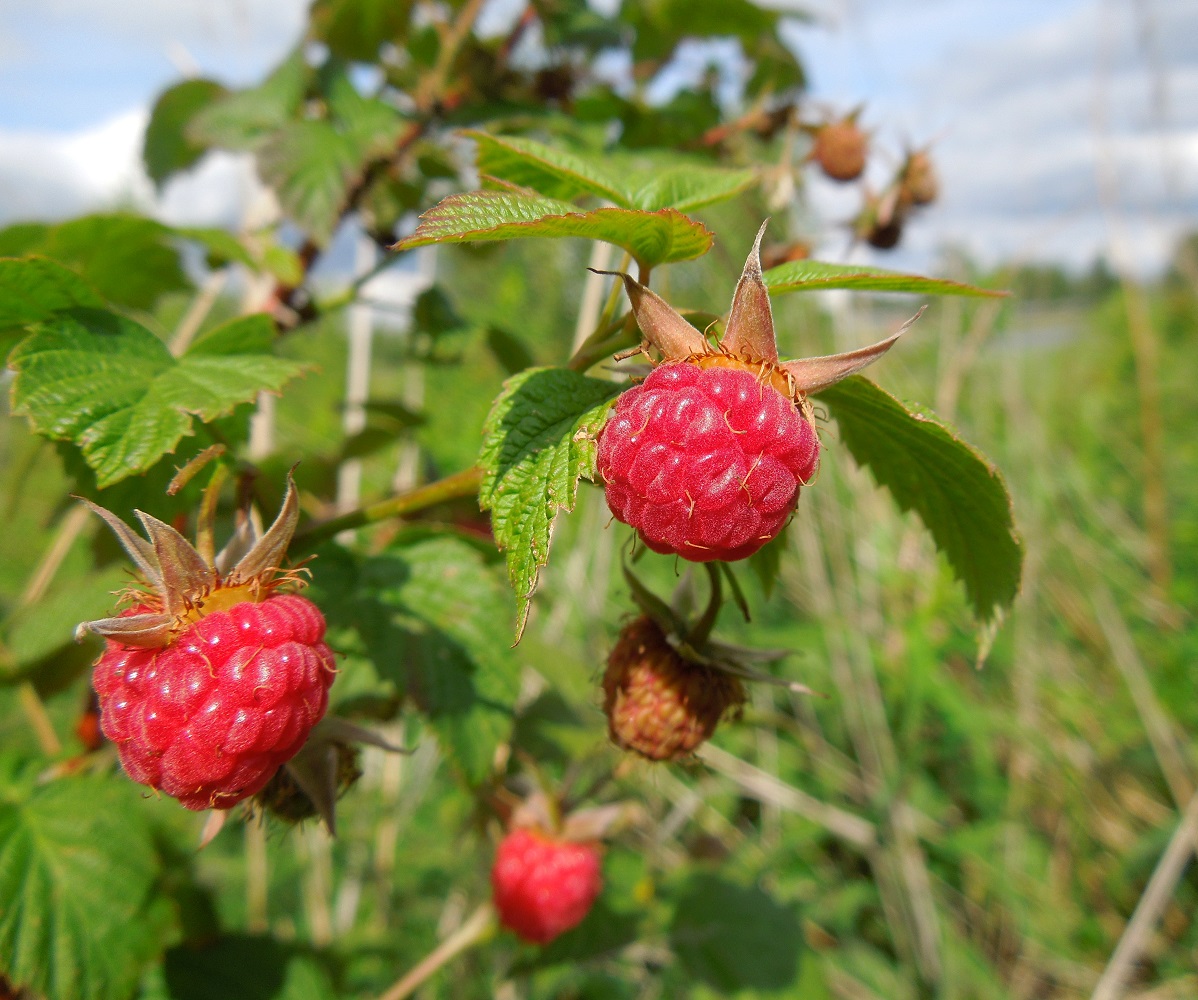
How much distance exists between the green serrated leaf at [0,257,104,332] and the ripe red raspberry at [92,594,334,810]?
0.30 metres

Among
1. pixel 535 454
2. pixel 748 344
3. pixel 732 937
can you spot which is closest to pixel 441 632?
pixel 535 454

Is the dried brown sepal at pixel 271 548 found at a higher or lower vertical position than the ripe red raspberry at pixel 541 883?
higher

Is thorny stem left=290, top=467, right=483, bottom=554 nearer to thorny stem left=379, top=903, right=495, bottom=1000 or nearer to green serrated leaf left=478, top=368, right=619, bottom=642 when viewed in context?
green serrated leaf left=478, top=368, right=619, bottom=642

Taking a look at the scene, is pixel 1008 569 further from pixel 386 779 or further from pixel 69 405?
pixel 386 779

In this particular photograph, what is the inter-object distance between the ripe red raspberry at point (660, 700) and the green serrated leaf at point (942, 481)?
0.72 feet

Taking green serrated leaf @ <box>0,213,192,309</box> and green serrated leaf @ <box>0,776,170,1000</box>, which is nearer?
green serrated leaf @ <box>0,776,170,1000</box>

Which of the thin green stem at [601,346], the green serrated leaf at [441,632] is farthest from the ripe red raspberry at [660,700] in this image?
the thin green stem at [601,346]

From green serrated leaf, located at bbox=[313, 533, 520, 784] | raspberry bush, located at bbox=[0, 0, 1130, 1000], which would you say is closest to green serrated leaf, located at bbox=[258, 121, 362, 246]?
raspberry bush, located at bbox=[0, 0, 1130, 1000]

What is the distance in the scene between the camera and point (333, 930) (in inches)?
72.5

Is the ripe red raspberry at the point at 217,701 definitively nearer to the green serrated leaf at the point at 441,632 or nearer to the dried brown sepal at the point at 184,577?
the dried brown sepal at the point at 184,577

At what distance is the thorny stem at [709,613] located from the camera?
65 cm

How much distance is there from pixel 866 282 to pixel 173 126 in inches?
56.0

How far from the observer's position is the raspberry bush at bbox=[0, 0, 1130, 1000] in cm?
52

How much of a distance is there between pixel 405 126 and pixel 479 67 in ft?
0.61
